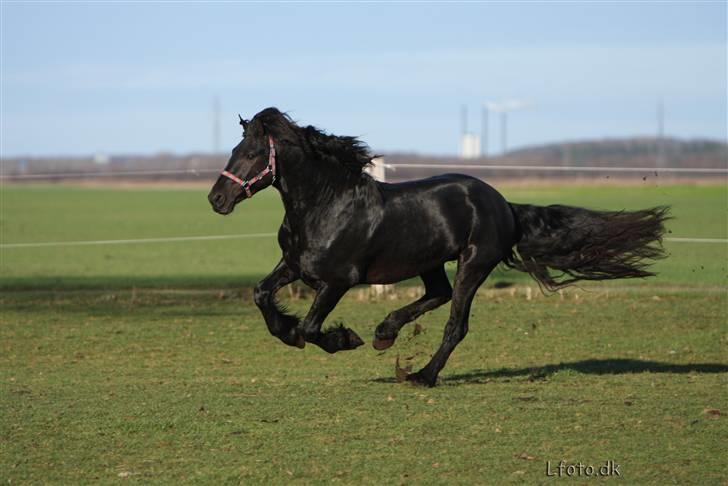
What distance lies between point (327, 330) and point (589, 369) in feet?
8.98

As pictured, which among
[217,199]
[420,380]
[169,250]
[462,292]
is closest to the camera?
[217,199]

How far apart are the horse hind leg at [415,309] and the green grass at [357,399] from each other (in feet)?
1.22

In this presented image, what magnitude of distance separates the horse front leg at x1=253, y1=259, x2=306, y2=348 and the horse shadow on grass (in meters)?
0.96

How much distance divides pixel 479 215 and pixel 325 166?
126 cm

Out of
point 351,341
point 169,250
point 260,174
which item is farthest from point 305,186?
point 169,250

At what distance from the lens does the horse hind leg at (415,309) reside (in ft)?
28.9

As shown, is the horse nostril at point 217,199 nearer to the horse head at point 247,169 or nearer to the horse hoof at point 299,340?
the horse head at point 247,169

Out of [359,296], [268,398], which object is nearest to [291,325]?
[268,398]

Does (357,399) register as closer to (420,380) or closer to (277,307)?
(420,380)

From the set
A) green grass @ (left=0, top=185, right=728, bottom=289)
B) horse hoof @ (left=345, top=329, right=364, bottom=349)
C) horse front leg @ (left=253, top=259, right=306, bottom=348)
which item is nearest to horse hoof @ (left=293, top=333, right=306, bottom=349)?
horse front leg @ (left=253, top=259, right=306, bottom=348)

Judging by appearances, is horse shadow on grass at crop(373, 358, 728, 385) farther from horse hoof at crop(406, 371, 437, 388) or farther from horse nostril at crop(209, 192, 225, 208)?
horse nostril at crop(209, 192, 225, 208)

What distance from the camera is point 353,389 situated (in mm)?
8617

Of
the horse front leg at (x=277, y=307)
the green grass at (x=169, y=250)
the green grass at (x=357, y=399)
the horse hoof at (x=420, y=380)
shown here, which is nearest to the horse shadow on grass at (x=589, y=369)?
the green grass at (x=357, y=399)

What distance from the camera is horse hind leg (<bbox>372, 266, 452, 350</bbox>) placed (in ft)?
28.9
